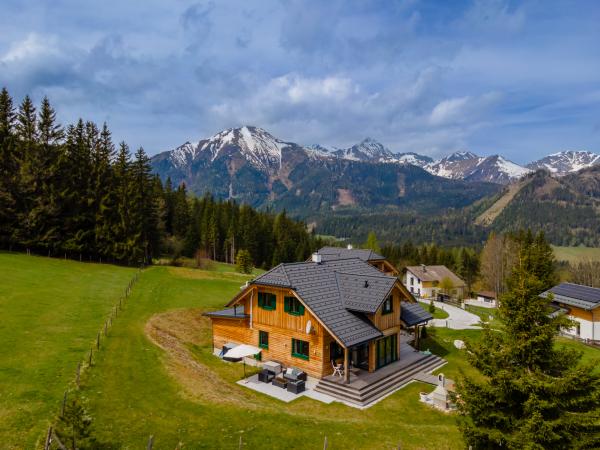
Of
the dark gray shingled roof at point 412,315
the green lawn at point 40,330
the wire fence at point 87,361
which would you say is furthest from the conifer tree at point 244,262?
the dark gray shingled roof at point 412,315

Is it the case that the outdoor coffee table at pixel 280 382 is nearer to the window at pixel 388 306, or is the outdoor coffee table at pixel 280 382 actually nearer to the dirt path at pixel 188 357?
the dirt path at pixel 188 357

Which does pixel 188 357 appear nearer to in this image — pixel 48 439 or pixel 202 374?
pixel 202 374

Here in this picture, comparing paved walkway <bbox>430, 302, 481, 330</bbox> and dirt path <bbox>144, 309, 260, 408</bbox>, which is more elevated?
dirt path <bbox>144, 309, 260, 408</bbox>

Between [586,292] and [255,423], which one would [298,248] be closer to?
[586,292]

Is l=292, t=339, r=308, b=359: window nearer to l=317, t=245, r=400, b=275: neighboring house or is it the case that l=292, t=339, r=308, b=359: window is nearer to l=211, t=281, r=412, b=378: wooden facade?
l=211, t=281, r=412, b=378: wooden facade

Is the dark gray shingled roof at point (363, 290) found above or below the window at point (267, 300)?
above

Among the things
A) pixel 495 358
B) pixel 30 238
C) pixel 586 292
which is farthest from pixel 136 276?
pixel 586 292

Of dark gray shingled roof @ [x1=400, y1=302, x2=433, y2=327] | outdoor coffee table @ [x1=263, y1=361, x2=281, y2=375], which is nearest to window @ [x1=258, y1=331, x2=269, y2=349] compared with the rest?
outdoor coffee table @ [x1=263, y1=361, x2=281, y2=375]
